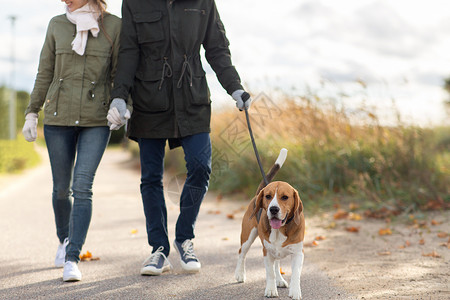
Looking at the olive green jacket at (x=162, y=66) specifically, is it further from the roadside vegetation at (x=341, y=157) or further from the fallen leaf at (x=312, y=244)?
the roadside vegetation at (x=341, y=157)

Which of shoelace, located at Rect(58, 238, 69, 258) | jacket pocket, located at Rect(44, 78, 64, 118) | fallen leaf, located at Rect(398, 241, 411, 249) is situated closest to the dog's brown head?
jacket pocket, located at Rect(44, 78, 64, 118)

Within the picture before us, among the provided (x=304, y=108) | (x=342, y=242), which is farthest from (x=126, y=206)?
(x=342, y=242)

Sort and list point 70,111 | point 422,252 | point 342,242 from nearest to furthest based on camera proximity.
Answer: point 70,111, point 422,252, point 342,242

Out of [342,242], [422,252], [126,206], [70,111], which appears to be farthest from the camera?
[126,206]

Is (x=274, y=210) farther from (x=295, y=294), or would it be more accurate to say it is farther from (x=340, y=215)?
(x=340, y=215)

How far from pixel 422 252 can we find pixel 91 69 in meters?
3.22

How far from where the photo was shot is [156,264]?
4.02 metres

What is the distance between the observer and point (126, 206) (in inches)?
341

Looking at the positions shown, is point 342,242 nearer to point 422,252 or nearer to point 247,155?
point 422,252

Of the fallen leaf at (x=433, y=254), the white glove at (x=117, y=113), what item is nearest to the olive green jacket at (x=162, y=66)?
the white glove at (x=117, y=113)

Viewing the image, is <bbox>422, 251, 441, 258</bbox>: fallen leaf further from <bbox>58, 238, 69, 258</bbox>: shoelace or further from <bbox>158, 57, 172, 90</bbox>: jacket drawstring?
<bbox>58, 238, 69, 258</bbox>: shoelace

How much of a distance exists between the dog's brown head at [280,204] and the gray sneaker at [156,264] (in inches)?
41.6

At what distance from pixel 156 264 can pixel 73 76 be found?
150 centimetres

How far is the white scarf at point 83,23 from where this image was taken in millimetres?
3944
